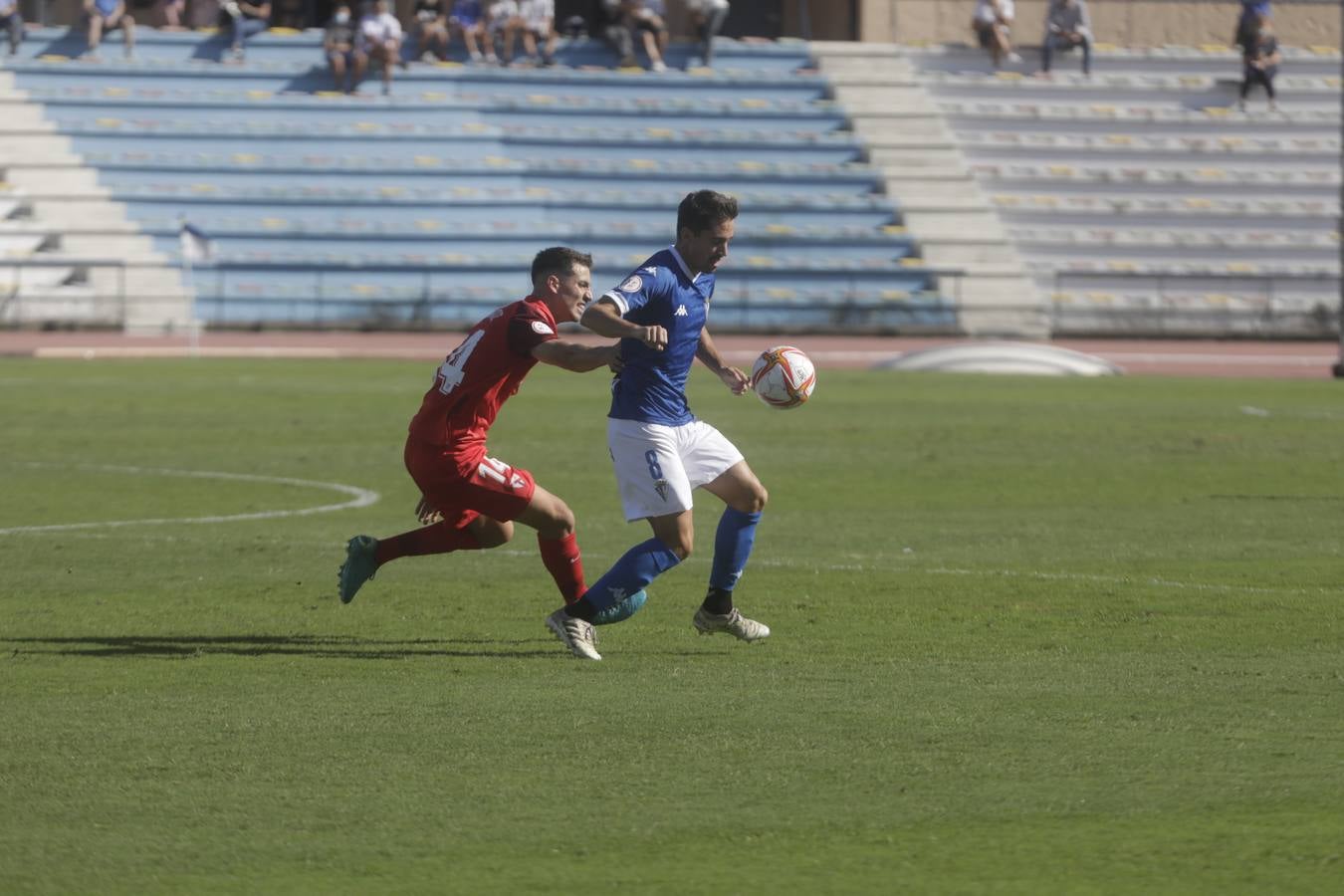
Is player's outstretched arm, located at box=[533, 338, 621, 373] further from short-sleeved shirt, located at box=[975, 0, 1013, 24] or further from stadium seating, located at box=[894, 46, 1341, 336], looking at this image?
short-sleeved shirt, located at box=[975, 0, 1013, 24]

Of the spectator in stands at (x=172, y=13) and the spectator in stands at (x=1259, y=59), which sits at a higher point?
the spectator in stands at (x=172, y=13)

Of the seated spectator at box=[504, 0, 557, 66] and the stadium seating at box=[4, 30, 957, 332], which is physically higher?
the seated spectator at box=[504, 0, 557, 66]

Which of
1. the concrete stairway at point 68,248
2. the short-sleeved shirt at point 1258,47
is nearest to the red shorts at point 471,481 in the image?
the concrete stairway at point 68,248

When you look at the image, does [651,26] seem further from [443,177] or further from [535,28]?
[443,177]

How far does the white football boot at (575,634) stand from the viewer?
26.9 ft

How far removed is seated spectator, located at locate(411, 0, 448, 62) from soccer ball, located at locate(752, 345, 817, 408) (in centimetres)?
3302

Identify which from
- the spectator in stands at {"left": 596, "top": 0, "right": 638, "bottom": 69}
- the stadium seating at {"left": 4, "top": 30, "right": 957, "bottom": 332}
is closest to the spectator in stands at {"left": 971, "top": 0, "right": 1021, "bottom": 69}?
the stadium seating at {"left": 4, "top": 30, "right": 957, "bottom": 332}

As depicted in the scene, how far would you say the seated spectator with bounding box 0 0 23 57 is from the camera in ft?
128

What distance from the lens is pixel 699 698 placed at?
285 inches

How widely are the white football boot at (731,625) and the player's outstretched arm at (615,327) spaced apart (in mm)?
1263

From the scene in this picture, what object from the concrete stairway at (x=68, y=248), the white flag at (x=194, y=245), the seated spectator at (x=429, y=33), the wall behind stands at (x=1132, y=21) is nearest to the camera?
the white flag at (x=194, y=245)

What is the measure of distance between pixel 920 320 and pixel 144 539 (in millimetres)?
25425

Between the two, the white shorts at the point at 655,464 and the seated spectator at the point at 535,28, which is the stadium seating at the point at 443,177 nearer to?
the seated spectator at the point at 535,28

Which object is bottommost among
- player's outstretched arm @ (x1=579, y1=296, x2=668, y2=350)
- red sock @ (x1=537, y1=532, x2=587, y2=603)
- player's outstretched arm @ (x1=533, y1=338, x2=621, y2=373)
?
red sock @ (x1=537, y1=532, x2=587, y2=603)
